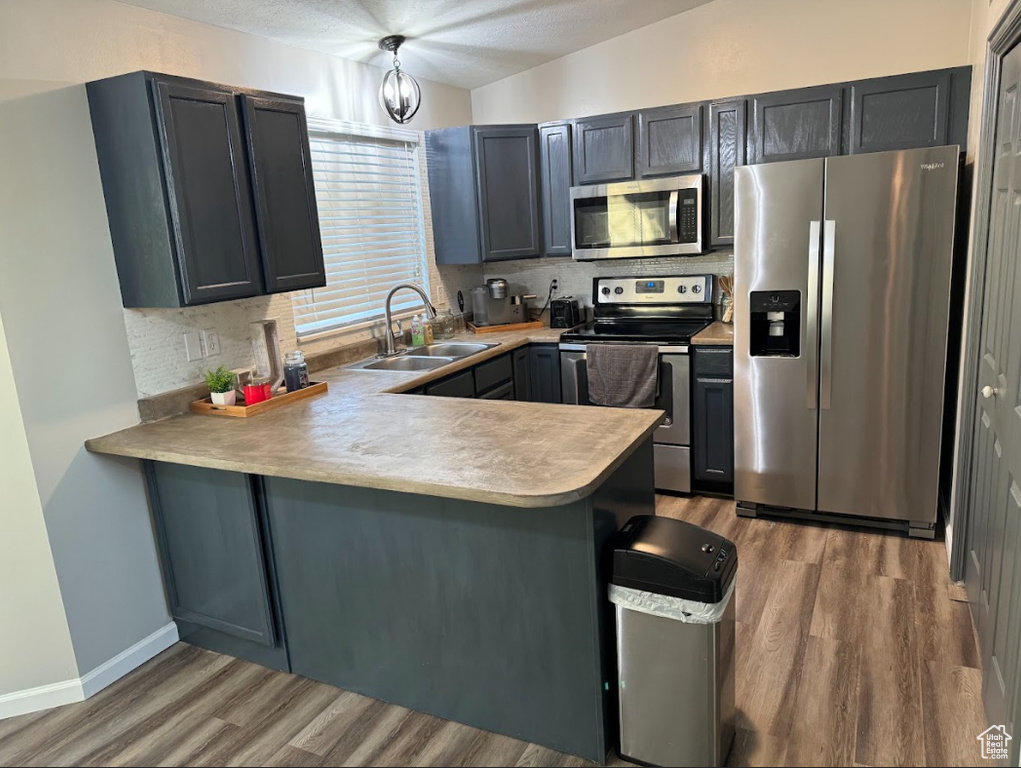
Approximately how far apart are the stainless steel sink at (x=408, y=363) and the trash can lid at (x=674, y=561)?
1.97m

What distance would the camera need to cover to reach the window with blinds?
12.0ft

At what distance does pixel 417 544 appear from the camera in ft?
7.09

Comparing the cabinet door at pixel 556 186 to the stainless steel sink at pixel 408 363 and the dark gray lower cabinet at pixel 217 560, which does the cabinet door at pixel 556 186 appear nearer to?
the stainless steel sink at pixel 408 363

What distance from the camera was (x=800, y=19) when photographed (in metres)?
3.73

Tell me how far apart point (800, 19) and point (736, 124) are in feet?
2.08

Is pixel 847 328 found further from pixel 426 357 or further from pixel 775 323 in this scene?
pixel 426 357

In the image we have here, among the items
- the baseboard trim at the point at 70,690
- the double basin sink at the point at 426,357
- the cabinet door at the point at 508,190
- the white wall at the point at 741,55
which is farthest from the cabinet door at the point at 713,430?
the baseboard trim at the point at 70,690

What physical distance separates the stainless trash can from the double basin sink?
6.15ft

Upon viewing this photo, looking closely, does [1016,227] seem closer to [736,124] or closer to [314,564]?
[736,124]

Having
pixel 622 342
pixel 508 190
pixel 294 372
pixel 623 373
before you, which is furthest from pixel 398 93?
pixel 623 373

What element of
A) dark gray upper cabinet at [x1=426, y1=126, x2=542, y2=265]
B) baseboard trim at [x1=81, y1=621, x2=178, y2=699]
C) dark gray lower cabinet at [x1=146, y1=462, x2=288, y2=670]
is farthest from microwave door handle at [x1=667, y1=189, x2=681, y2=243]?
baseboard trim at [x1=81, y1=621, x2=178, y2=699]

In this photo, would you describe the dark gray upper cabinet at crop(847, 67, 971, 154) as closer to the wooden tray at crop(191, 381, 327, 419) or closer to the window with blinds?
the window with blinds

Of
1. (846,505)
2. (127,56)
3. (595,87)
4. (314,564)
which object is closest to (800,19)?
(595,87)

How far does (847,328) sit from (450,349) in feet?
6.73
